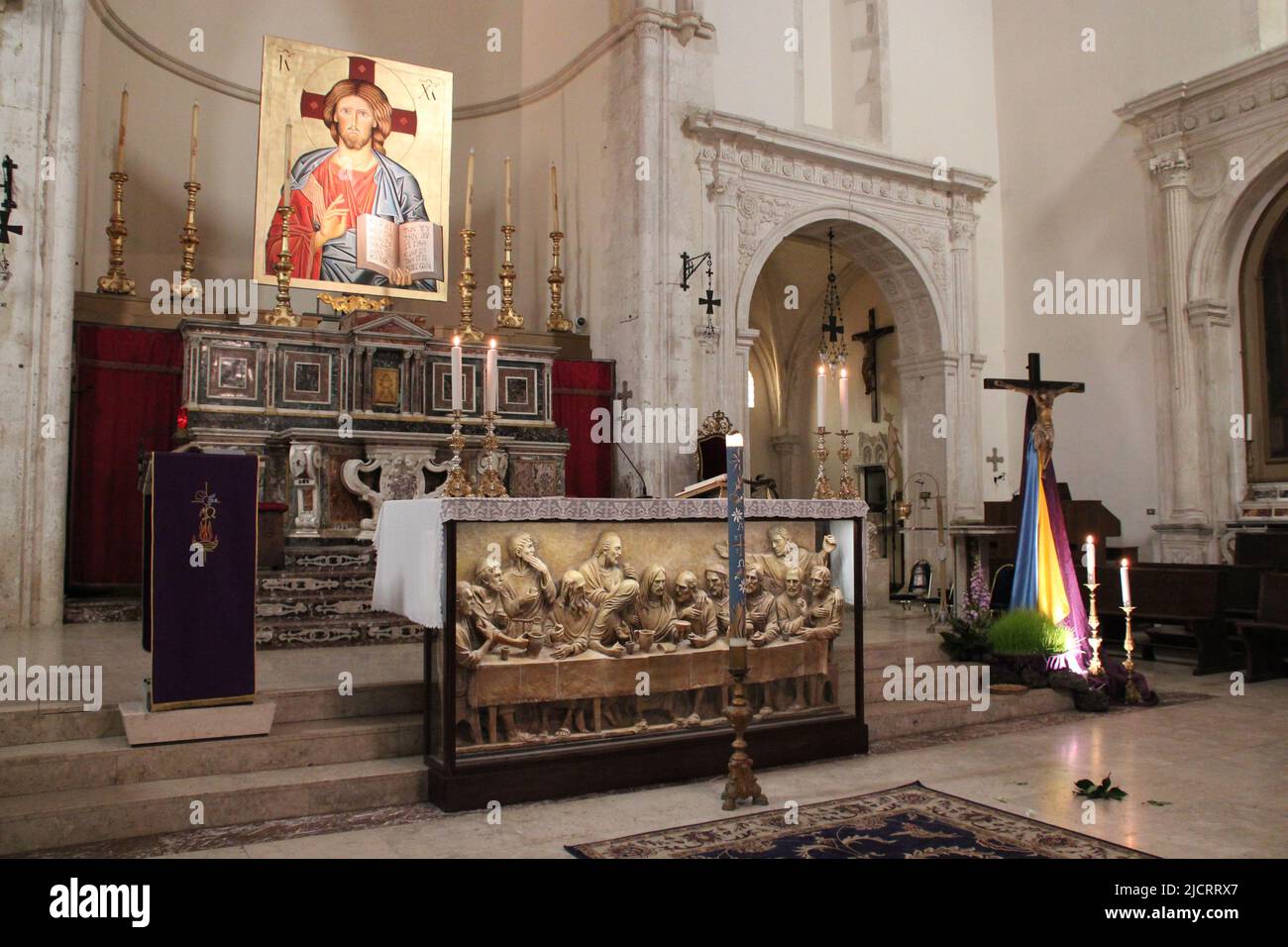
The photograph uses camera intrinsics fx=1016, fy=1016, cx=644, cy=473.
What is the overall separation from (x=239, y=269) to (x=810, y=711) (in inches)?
370

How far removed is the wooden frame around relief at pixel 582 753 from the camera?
4566mm

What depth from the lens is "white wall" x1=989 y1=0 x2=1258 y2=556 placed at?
11.2m

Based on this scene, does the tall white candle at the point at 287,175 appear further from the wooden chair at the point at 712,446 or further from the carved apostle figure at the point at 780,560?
the carved apostle figure at the point at 780,560

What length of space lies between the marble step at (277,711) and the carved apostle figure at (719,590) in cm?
162

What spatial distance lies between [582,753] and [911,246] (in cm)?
949

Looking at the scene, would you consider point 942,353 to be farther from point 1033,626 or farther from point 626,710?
point 626,710

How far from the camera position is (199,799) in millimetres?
4215

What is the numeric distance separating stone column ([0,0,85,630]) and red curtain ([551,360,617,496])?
4.64 meters

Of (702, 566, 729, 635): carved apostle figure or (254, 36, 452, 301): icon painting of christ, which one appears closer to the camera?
(702, 566, 729, 635): carved apostle figure

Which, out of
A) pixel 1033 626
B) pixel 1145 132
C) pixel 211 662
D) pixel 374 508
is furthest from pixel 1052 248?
pixel 211 662

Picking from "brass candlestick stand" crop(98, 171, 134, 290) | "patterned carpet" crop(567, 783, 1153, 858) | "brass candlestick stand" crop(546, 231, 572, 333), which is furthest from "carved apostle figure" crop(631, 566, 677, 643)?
"brass candlestick stand" crop(98, 171, 134, 290)

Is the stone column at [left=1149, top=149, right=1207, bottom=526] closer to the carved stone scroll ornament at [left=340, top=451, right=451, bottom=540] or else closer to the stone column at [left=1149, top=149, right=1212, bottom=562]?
the stone column at [left=1149, top=149, right=1212, bottom=562]

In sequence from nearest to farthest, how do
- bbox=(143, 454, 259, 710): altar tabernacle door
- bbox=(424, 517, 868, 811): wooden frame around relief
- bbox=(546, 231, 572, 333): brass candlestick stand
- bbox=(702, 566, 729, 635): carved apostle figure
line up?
bbox=(424, 517, 868, 811): wooden frame around relief < bbox=(143, 454, 259, 710): altar tabernacle door < bbox=(702, 566, 729, 635): carved apostle figure < bbox=(546, 231, 572, 333): brass candlestick stand

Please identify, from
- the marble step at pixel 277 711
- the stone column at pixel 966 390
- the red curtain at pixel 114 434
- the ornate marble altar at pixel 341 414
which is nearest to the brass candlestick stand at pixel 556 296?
the ornate marble altar at pixel 341 414
